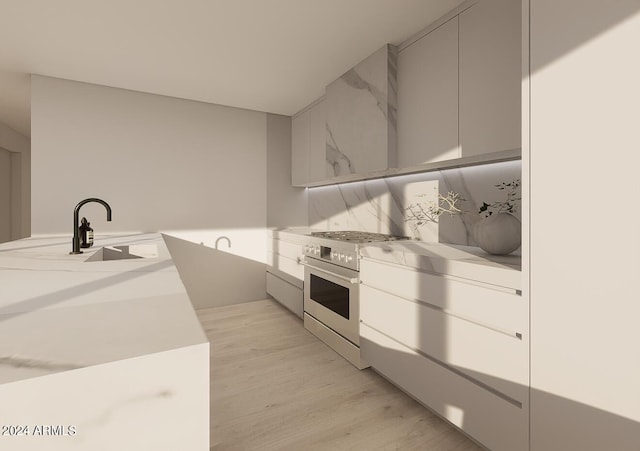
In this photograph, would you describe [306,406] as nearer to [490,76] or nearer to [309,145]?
[490,76]

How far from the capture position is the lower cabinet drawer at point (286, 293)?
3393 millimetres

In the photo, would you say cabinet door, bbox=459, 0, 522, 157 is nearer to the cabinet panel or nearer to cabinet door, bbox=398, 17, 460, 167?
cabinet door, bbox=398, 17, 460, 167

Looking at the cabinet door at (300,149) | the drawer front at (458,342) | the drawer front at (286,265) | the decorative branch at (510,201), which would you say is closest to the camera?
the drawer front at (458,342)

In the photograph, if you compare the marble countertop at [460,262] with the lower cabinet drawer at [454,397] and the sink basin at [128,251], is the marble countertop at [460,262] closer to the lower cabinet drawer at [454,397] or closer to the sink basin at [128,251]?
the lower cabinet drawer at [454,397]

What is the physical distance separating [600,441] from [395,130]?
6.68 feet

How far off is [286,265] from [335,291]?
1161 millimetres

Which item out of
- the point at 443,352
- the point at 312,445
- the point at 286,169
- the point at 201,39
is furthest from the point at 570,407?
the point at 286,169

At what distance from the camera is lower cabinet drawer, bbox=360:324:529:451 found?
1392 mm

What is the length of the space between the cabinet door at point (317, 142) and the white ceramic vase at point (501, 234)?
1991 millimetres

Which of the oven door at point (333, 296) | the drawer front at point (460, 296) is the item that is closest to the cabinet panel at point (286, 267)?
the oven door at point (333, 296)

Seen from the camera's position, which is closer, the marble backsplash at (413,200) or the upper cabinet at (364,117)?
the marble backsplash at (413,200)

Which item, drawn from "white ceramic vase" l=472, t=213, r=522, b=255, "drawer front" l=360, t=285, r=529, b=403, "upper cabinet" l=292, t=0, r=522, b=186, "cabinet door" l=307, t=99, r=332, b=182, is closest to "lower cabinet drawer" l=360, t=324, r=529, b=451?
"drawer front" l=360, t=285, r=529, b=403

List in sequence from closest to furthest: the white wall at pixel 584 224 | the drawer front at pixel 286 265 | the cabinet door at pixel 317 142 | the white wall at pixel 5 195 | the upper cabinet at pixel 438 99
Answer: the white wall at pixel 584 224 → the upper cabinet at pixel 438 99 → the drawer front at pixel 286 265 → the cabinet door at pixel 317 142 → the white wall at pixel 5 195

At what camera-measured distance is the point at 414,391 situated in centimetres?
189
